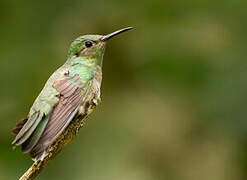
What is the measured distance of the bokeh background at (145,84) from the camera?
4.58 m

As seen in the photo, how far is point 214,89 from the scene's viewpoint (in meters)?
4.79

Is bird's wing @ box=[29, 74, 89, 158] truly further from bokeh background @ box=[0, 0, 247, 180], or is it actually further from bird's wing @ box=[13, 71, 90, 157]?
bokeh background @ box=[0, 0, 247, 180]

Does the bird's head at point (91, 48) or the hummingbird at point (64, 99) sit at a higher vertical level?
the bird's head at point (91, 48)

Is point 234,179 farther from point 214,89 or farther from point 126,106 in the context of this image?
point 126,106

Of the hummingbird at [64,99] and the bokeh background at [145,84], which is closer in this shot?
the hummingbird at [64,99]

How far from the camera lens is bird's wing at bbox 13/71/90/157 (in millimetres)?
2092

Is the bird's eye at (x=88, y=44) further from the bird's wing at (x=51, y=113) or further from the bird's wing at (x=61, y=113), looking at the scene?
the bird's wing at (x=61, y=113)

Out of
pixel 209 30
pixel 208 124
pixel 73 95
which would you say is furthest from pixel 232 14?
pixel 73 95

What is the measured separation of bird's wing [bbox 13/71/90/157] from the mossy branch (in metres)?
0.03

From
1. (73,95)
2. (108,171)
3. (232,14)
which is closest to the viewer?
(73,95)

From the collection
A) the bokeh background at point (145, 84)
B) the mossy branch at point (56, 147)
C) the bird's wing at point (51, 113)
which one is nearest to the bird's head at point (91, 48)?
the bird's wing at point (51, 113)

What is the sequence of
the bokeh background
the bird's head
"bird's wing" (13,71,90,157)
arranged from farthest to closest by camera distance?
the bokeh background, the bird's head, "bird's wing" (13,71,90,157)

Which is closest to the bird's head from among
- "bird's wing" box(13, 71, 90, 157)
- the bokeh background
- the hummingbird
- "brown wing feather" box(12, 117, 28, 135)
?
the hummingbird

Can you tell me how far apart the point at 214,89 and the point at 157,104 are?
863mm
